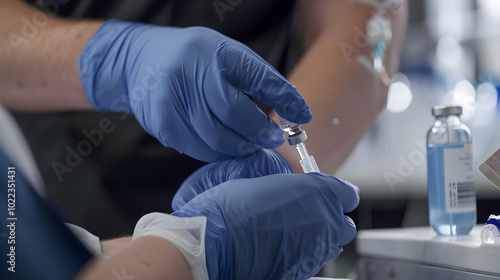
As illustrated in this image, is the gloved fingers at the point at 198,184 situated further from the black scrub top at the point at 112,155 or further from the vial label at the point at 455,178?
the vial label at the point at 455,178

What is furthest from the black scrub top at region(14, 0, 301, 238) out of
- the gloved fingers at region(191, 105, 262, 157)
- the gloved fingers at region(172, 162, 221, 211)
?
the gloved fingers at region(191, 105, 262, 157)

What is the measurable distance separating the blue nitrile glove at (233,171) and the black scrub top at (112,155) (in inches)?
9.5

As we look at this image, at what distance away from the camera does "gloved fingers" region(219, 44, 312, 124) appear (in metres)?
0.83

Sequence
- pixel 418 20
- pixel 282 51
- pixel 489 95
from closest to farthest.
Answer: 1. pixel 282 51
2. pixel 489 95
3. pixel 418 20

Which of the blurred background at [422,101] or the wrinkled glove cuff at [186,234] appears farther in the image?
the blurred background at [422,101]

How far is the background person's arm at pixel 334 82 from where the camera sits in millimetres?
1247

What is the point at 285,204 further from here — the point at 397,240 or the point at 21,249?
the point at 397,240

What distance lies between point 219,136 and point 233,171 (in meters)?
0.07

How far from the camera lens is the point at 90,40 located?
107cm

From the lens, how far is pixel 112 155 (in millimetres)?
1200

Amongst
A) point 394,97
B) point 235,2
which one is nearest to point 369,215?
point 394,97

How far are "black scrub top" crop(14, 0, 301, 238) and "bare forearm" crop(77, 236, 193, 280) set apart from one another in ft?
1.55

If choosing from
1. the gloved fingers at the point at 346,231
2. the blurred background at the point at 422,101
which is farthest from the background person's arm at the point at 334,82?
the blurred background at the point at 422,101

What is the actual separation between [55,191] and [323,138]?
2.14 ft
